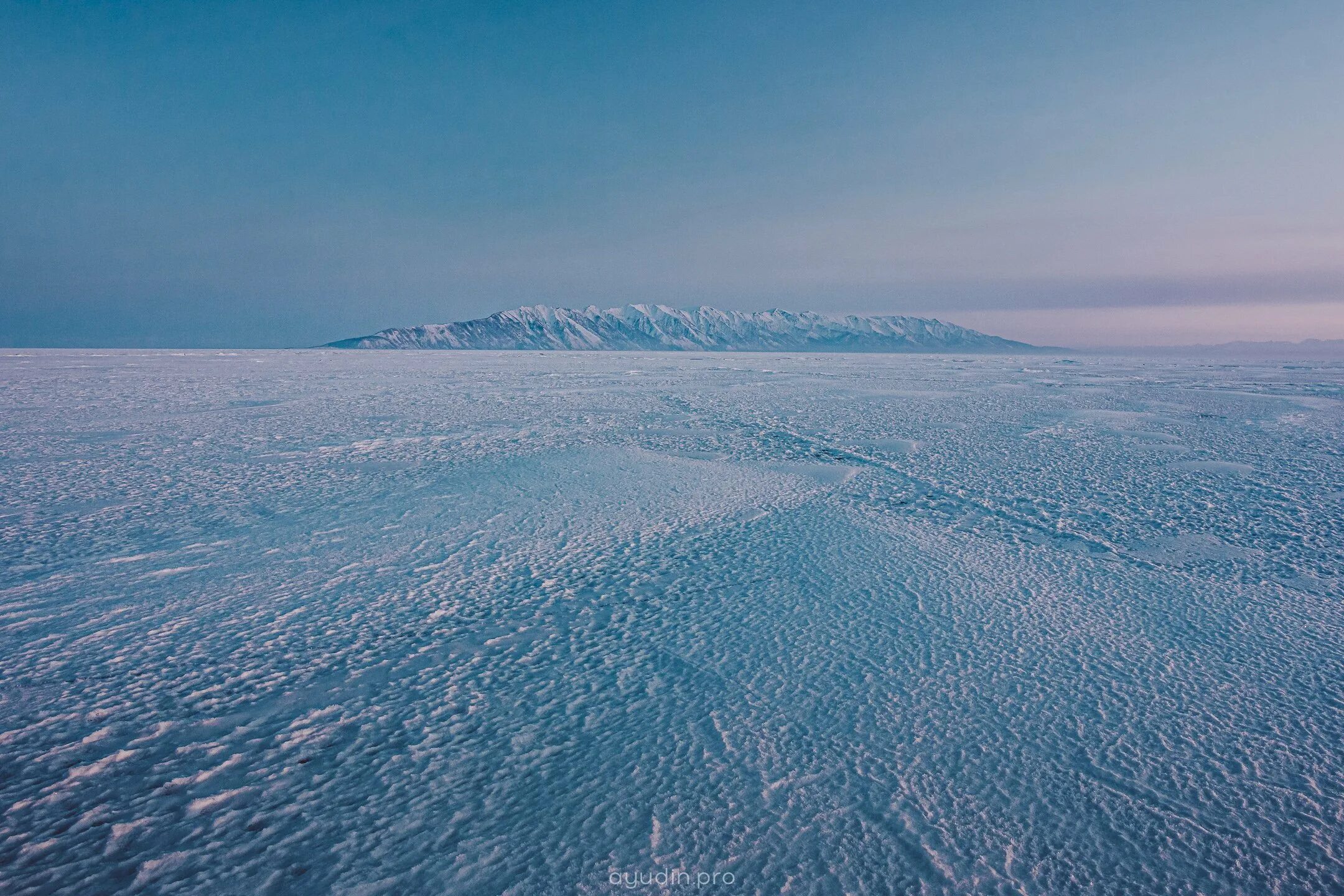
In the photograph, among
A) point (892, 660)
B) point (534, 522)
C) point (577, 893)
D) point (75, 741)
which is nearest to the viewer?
point (577, 893)

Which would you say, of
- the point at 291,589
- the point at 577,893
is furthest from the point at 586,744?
the point at 291,589

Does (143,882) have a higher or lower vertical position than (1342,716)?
higher

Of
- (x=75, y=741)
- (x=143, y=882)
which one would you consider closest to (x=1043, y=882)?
(x=143, y=882)

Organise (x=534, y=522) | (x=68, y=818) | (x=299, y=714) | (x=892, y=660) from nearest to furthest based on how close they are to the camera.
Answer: (x=68, y=818)
(x=299, y=714)
(x=892, y=660)
(x=534, y=522)

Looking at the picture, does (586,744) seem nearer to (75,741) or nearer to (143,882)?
(143,882)

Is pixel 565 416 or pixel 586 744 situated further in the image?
pixel 565 416

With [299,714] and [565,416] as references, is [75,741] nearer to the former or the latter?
[299,714]
